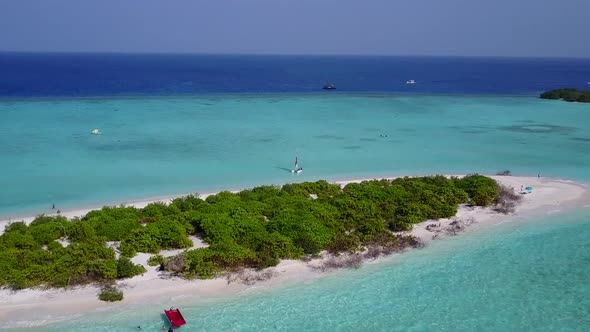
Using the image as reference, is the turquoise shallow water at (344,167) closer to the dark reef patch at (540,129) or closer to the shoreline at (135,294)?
the dark reef patch at (540,129)

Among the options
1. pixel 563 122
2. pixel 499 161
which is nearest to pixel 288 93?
pixel 563 122

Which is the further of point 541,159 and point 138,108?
point 138,108

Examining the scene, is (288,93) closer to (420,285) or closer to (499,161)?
(499,161)

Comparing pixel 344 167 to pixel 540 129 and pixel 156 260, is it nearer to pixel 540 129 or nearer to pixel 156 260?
pixel 156 260

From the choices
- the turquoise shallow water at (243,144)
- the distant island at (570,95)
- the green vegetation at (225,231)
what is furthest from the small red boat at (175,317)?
the distant island at (570,95)

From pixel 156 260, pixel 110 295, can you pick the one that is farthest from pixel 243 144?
pixel 110 295
